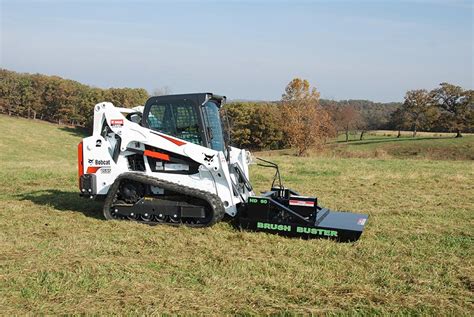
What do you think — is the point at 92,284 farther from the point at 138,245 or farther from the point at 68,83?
the point at 68,83

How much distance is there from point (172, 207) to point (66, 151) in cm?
4364

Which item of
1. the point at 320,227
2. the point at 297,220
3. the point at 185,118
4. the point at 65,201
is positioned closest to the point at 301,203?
the point at 297,220

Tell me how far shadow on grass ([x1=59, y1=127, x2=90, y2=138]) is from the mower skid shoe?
56596 millimetres

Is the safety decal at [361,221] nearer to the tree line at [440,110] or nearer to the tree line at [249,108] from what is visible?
the tree line at [249,108]

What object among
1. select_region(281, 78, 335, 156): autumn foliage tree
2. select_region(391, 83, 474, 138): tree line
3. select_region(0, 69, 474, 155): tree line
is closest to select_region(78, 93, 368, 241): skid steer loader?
select_region(281, 78, 335, 156): autumn foliage tree

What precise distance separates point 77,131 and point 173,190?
5876 centimetres

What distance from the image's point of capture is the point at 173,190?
323 inches

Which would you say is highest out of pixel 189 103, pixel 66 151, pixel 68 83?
pixel 68 83

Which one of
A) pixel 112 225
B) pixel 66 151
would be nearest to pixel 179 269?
pixel 112 225

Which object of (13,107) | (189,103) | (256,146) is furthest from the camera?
(13,107)

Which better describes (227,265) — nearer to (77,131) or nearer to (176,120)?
(176,120)

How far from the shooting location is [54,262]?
230 inches

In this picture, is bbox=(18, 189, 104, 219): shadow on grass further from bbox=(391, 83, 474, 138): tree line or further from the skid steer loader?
bbox=(391, 83, 474, 138): tree line

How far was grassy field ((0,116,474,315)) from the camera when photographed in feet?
15.2
